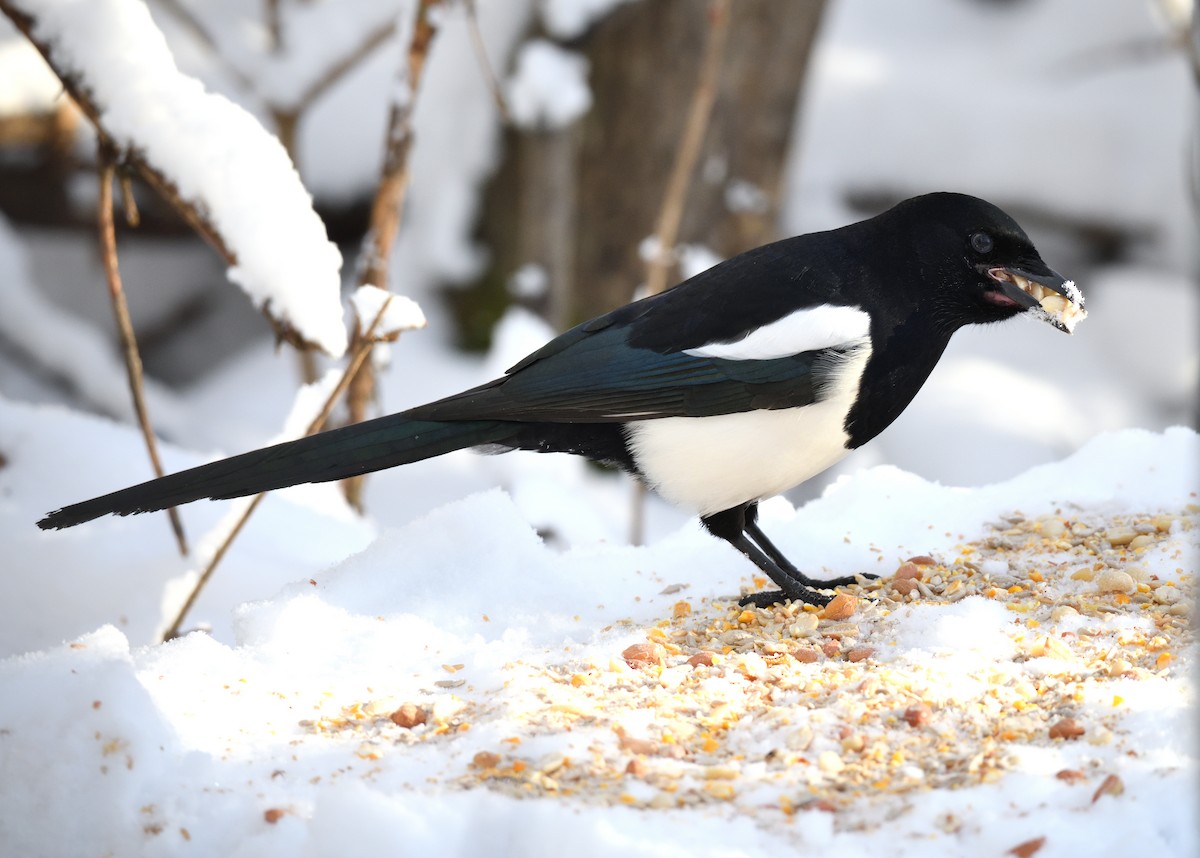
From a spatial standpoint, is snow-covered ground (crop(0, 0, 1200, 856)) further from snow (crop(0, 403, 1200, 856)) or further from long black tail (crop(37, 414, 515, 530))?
long black tail (crop(37, 414, 515, 530))

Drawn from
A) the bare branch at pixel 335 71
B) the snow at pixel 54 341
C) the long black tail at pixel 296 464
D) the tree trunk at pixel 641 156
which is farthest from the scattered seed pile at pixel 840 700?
the snow at pixel 54 341

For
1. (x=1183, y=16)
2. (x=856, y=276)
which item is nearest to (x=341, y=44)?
(x=856, y=276)

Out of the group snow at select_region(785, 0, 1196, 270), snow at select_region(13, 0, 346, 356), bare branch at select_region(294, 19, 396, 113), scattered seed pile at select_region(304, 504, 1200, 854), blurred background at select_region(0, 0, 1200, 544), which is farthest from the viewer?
snow at select_region(785, 0, 1196, 270)

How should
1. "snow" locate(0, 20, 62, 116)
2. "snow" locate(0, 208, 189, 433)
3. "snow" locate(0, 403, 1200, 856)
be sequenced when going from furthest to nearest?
"snow" locate(0, 20, 62, 116) < "snow" locate(0, 208, 189, 433) < "snow" locate(0, 403, 1200, 856)

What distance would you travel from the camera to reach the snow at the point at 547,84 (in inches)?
187

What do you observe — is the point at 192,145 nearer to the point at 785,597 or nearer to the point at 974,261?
the point at 785,597

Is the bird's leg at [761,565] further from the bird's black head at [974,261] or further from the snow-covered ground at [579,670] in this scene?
the bird's black head at [974,261]

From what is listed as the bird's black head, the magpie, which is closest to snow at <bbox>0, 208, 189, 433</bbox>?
the magpie

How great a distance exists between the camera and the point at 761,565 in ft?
8.20

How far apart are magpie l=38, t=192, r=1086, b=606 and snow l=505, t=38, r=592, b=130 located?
236cm

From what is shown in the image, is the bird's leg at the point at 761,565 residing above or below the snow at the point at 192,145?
below

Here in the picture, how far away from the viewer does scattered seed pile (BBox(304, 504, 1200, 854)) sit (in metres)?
1.61

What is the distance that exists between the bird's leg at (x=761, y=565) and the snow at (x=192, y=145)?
31.0 inches

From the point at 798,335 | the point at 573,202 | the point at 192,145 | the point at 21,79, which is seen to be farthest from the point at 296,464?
the point at 21,79
